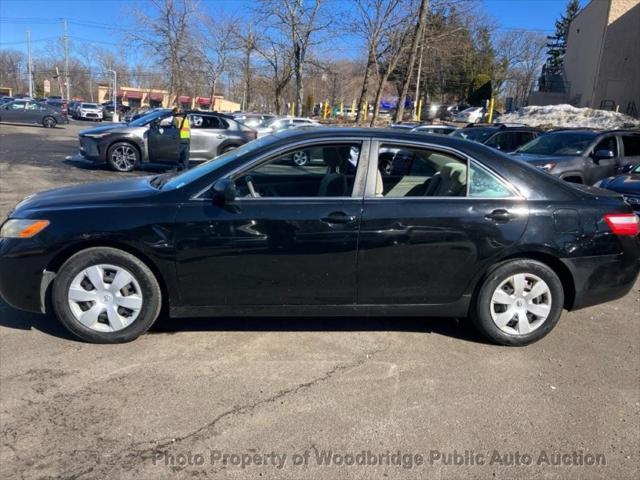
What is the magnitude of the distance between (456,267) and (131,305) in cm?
236

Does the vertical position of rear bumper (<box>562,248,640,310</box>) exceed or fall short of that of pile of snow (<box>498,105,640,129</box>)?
it falls short

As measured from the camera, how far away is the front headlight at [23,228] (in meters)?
3.65

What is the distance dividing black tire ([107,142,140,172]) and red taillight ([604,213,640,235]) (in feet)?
37.2

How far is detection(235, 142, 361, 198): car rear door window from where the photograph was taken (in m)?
3.84

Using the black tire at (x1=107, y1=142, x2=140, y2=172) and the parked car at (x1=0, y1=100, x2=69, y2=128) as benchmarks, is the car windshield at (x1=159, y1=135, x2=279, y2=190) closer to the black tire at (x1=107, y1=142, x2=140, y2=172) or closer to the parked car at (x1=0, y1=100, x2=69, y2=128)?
the black tire at (x1=107, y1=142, x2=140, y2=172)

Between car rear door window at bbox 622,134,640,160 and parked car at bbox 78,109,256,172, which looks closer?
Result: car rear door window at bbox 622,134,640,160

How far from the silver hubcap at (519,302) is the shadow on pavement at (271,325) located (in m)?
0.26

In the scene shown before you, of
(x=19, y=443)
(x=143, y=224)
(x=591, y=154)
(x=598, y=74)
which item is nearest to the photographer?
(x=19, y=443)

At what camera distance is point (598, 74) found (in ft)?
116

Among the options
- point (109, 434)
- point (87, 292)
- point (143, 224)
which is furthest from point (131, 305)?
point (109, 434)

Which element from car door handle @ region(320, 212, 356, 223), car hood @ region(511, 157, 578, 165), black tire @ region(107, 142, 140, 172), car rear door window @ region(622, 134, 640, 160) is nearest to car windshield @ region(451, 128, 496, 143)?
car rear door window @ region(622, 134, 640, 160)

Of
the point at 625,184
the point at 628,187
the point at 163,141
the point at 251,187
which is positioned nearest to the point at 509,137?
the point at 625,184

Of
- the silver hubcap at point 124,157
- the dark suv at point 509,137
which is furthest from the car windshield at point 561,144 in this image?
the silver hubcap at point 124,157

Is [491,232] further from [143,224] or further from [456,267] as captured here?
[143,224]
